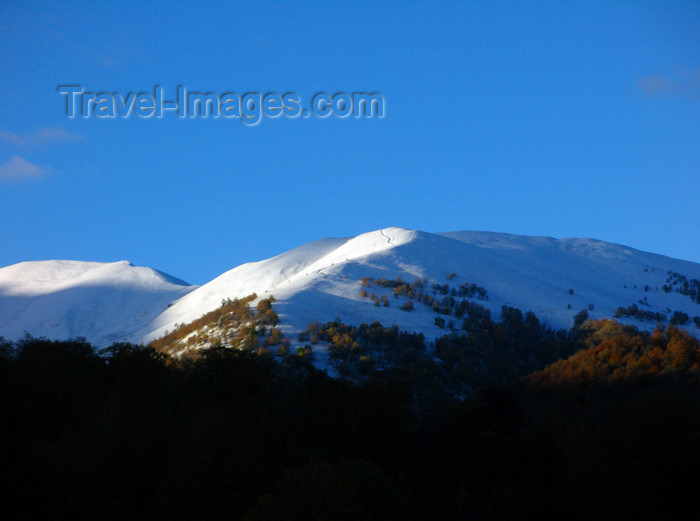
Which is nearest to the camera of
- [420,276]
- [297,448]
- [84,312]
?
[297,448]

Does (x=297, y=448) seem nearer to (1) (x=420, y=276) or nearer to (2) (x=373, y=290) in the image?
(2) (x=373, y=290)

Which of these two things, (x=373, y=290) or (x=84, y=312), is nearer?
(x=373, y=290)

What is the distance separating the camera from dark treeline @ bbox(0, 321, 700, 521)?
35.4m

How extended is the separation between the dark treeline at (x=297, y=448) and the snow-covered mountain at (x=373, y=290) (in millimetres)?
44008

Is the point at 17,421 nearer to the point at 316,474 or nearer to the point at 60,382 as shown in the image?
the point at 60,382

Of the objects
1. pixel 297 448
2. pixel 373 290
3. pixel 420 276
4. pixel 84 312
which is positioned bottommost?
pixel 297 448

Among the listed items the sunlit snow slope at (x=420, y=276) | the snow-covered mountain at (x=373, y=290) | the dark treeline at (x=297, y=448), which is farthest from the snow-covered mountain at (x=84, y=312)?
the dark treeline at (x=297, y=448)

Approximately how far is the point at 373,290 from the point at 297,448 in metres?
86.5

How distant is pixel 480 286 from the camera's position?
463 feet

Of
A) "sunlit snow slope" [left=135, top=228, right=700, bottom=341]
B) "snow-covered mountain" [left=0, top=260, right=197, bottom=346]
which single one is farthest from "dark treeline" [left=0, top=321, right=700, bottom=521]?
"snow-covered mountain" [left=0, top=260, right=197, bottom=346]

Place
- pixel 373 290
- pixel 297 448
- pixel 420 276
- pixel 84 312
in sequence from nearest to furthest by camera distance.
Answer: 1. pixel 297 448
2. pixel 373 290
3. pixel 420 276
4. pixel 84 312

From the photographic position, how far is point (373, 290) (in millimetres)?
126875

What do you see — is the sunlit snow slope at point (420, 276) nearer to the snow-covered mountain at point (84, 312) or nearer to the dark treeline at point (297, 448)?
the snow-covered mountain at point (84, 312)

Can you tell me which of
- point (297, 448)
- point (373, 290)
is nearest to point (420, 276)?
point (373, 290)
